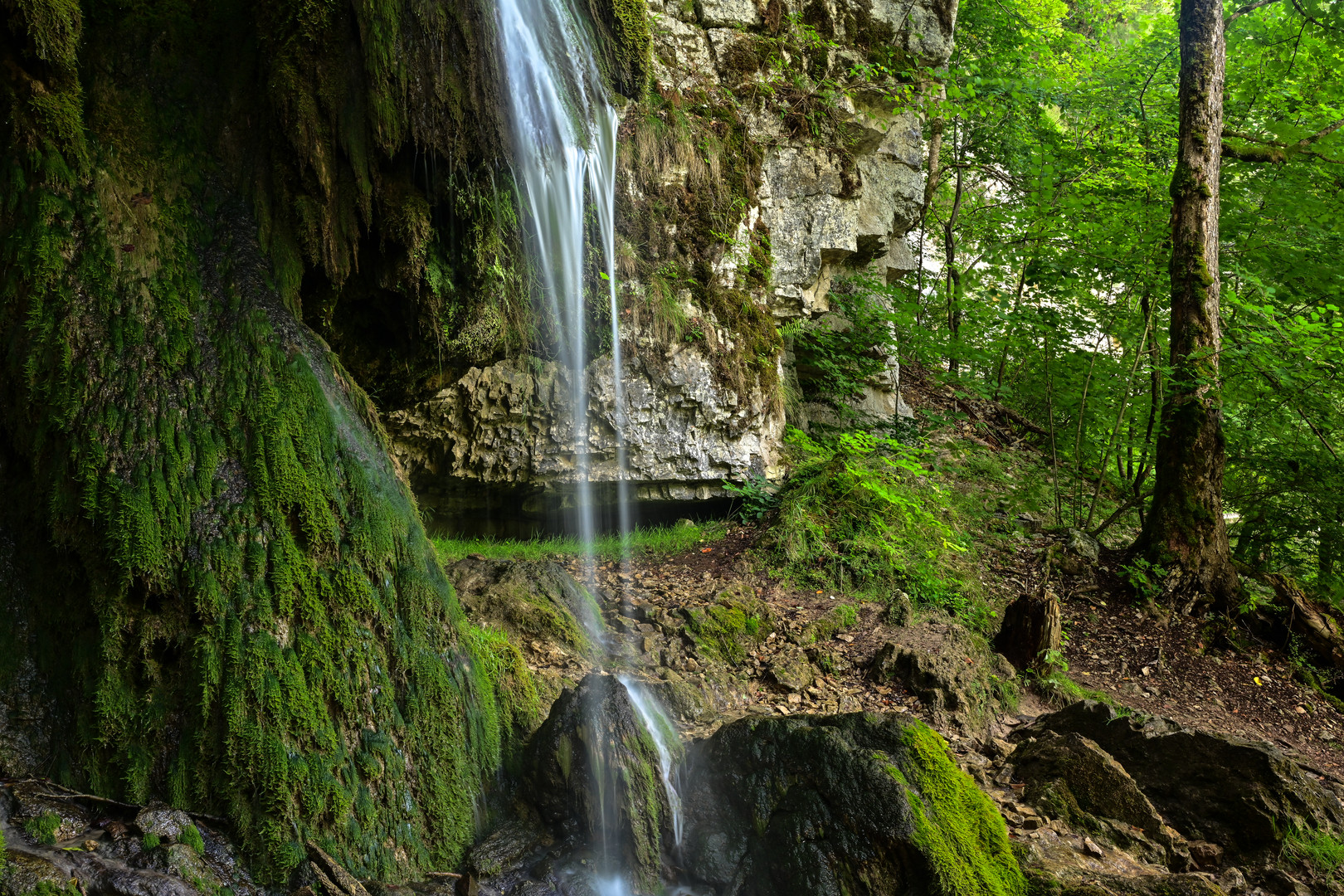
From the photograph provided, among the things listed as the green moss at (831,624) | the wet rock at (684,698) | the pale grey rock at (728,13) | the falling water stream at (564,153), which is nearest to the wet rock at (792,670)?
the green moss at (831,624)

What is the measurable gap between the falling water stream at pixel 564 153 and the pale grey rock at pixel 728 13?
135 inches

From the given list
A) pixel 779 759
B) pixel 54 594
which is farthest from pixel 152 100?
pixel 779 759

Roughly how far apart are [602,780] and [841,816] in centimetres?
109

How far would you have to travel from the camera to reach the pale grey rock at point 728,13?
8.44 m

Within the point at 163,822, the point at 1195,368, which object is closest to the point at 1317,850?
the point at 1195,368

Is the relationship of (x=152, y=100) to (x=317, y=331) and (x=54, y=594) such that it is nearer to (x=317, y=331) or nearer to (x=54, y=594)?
(x=317, y=331)

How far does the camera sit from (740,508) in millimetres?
8164

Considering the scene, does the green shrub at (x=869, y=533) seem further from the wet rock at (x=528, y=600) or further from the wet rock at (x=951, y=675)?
the wet rock at (x=528, y=600)

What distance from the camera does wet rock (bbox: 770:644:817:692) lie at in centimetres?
558

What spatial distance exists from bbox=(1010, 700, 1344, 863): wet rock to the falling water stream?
9.41 feet

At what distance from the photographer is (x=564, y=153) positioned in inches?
208

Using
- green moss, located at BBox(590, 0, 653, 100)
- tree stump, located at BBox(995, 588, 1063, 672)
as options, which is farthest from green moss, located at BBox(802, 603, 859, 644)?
green moss, located at BBox(590, 0, 653, 100)

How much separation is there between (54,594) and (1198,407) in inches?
330

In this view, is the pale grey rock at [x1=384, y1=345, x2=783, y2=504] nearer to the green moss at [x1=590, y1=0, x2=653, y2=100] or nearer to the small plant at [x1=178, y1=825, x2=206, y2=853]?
the green moss at [x1=590, y1=0, x2=653, y2=100]
